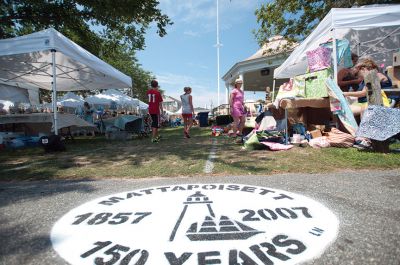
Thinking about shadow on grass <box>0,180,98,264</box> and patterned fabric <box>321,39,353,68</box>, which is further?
patterned fabric <box>321,39,353,68</box>

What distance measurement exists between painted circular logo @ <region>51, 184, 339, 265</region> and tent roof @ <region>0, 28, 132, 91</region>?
586 centimetres

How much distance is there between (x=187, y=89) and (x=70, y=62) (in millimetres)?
4064

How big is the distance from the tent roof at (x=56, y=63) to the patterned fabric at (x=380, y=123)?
22.4 feet

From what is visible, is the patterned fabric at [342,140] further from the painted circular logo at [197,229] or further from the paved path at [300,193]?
the painted circular logo at [197,229]

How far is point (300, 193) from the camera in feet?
9.20

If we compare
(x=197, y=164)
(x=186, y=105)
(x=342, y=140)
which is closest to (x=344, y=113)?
(x=342, y=140)

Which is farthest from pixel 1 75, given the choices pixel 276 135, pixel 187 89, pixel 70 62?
pixel 276 135

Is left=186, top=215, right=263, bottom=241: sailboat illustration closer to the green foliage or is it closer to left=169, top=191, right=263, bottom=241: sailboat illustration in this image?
left=169, top=191, right=263, bottom=241: sailboat illustration

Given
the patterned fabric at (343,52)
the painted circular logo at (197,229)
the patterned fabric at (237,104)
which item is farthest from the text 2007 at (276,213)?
the patterned fabric at (237,104)

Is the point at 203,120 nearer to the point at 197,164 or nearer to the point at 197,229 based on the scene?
the point at 197,164

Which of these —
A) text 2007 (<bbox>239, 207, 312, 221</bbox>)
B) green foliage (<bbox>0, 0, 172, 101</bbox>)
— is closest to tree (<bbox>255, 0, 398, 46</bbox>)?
green foliage (<bbox>0, 0, 172, 101</bbox>)

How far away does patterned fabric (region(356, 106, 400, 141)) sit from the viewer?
4.67 meters

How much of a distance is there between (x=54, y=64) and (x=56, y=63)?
3.45 meters

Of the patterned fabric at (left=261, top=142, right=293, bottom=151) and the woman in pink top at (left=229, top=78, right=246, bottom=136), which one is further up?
the woman in pink top at (left=229, top=78, right=246, bottom=136)
